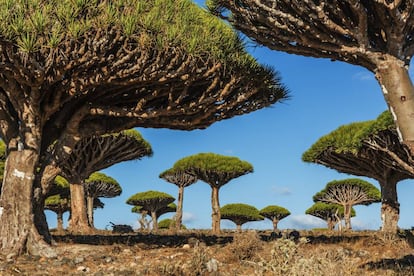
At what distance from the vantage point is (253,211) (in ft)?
198

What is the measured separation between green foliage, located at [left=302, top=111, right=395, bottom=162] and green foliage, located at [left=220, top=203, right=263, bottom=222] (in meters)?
35.2

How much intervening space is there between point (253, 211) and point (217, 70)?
50211 millimetres

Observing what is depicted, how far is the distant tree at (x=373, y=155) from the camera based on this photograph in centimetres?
1948

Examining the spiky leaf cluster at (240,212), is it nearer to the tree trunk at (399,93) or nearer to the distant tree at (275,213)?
the distant tree at (275,213)

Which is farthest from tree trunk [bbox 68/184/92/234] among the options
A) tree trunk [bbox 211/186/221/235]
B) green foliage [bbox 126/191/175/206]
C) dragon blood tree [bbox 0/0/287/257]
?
green foliage [bbox 126/191/175/206]

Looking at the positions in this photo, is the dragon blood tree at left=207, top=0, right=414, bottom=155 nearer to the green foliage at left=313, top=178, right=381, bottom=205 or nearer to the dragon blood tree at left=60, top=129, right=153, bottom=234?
the dragon blood tree at left=60, top=129, right=153, bottom=234

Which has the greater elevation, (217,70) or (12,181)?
(217,70)

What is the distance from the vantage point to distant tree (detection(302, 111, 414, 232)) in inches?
767

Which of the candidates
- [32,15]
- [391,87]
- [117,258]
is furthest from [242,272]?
[32,15]

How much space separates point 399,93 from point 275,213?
5644 centimetres

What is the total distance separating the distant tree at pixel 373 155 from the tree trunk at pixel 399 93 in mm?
11400

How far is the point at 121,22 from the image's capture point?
10.3 metres

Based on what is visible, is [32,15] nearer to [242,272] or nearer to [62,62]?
[62,62]

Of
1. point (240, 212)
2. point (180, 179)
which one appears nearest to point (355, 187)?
point (180, 179)
